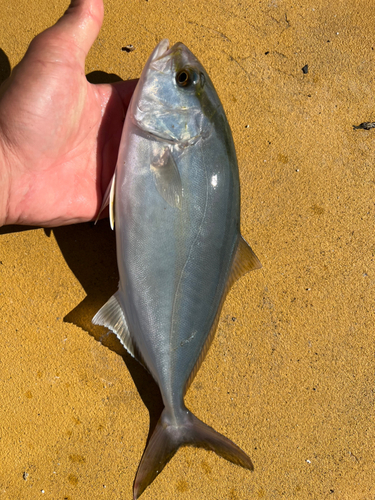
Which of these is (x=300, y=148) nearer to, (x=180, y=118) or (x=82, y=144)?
(x=180, y=118)

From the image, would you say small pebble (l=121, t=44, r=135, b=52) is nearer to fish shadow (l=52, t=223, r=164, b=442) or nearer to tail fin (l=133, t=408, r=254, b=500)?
fish shadow (l=52, t=223, r=164, b=442)

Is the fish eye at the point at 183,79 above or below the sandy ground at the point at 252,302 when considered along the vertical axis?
above

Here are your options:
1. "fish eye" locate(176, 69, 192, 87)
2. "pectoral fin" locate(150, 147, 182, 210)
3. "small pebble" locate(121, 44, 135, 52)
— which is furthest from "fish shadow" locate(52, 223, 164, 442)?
"small pebble" locate(121, 44, 135, 52)

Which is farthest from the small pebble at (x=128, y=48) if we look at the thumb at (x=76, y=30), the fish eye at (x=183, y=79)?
the fish eye at (x=183, y=79)

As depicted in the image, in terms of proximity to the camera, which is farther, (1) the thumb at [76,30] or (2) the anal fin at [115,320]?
(2) the anal fin at [115,320]

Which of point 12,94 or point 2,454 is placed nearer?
point 12,94

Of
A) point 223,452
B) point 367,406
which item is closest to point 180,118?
point 223,452

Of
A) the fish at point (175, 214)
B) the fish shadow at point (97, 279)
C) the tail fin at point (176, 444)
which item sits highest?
the fish at point (175, 214)

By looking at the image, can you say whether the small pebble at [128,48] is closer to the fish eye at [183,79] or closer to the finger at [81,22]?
the finger at [81,22]

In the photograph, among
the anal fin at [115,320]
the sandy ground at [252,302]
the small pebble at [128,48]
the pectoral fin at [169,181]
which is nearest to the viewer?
the pectoral fin at [169,181]
